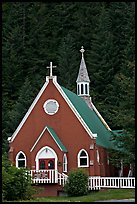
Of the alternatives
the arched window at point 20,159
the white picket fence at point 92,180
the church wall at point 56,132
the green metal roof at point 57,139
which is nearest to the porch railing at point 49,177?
the white picket fence at point 92,180

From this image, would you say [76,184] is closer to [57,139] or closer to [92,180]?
[92,180]

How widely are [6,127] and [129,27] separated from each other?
23.3m

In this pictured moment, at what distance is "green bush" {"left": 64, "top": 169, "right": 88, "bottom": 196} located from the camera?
36.0 metres

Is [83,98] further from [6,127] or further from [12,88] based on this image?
[12,88]

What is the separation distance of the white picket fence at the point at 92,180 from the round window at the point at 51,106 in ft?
16.0

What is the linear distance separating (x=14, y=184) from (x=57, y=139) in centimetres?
1655

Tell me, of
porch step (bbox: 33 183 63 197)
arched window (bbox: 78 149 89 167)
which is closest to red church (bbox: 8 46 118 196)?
arched window (bbox: 78 149 89 167)

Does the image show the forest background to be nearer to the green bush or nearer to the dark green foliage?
the green bush

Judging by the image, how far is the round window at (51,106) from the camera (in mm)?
43031

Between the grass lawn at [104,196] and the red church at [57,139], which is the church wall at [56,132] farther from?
the grass lawn at [104,196]

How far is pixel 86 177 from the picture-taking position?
37.1 metres

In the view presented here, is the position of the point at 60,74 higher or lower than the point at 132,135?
higher

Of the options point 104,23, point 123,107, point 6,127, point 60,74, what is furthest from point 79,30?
point 123,107

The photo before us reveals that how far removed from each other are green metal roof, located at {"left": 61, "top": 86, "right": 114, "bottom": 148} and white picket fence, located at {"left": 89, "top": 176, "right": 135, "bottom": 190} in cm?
412
